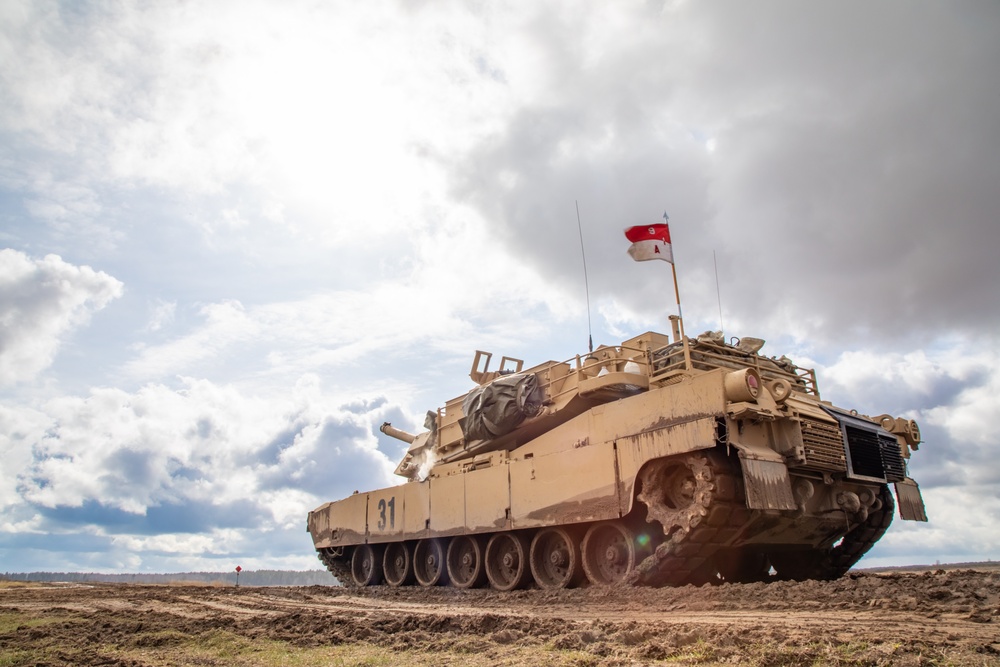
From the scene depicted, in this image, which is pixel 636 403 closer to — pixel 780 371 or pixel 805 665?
pixel 780 371

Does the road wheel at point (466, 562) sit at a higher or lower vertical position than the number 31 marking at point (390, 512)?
lower

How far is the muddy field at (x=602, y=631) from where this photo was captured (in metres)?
→ 5.05

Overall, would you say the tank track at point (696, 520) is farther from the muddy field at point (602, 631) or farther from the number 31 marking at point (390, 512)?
the number 31 marking at point (390, 512)

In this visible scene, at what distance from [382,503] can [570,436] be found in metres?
7.08

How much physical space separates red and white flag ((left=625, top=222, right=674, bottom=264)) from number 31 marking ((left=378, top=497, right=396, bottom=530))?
26.5 ft

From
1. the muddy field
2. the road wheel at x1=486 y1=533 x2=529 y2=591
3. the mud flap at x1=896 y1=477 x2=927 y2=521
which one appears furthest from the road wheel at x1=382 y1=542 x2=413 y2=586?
the mud flap at x1=896 y1=477 x2=927 y2=521

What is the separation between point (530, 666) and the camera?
16.2ft

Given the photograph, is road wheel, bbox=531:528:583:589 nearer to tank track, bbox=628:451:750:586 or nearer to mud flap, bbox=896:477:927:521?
tank track, bbox=628:451:750:586

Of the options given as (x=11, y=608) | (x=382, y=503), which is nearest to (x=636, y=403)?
(x=382, y=503)

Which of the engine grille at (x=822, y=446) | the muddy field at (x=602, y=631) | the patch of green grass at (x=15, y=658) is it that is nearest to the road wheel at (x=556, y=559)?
the muddy field at (x=602, y=631)

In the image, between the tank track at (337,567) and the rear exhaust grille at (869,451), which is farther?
the tank track at (337,567)

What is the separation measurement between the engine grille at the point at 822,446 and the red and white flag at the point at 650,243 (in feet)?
14.9

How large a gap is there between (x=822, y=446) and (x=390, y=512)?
10.2m

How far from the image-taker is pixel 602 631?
6.35 m
